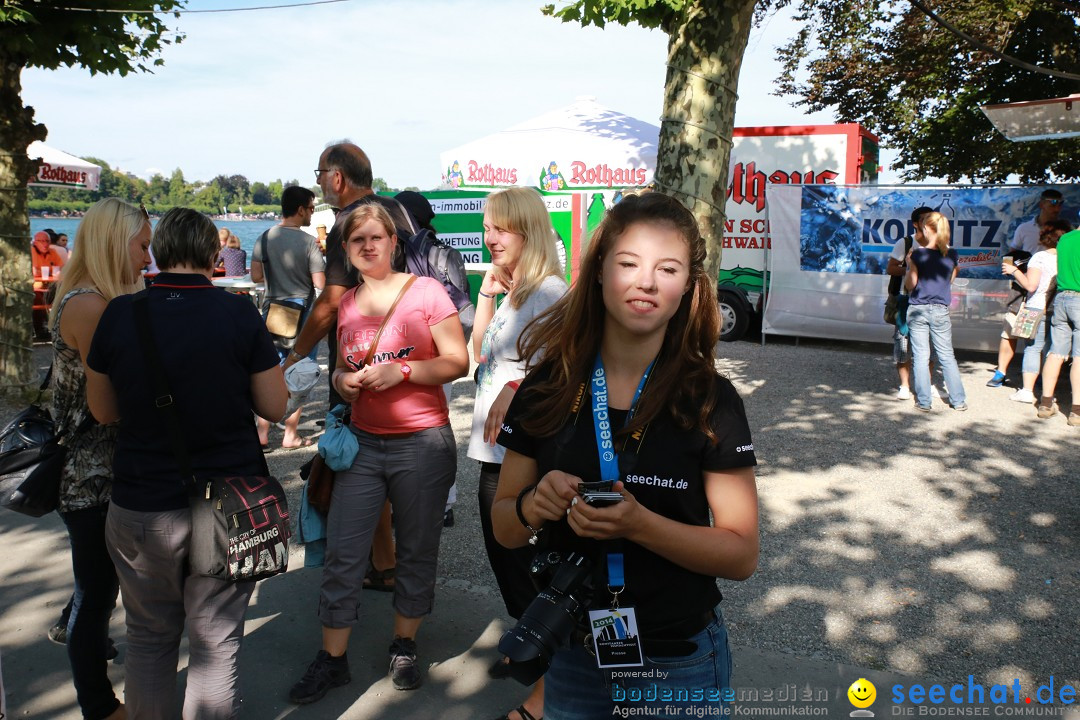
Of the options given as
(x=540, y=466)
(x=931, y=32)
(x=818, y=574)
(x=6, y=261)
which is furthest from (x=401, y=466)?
(x=931, y=32)

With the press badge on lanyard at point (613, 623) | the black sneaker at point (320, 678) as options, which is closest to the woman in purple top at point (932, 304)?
the black sneaker at point (320, 678)

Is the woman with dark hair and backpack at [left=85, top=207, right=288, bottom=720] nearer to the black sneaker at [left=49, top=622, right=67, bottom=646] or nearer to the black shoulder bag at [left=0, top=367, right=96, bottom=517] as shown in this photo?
the black shoulder bag at [left=0, top=367, right=96, bottom=517]

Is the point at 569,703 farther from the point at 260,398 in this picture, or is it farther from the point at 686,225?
the point at 260,398

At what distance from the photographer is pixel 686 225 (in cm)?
181

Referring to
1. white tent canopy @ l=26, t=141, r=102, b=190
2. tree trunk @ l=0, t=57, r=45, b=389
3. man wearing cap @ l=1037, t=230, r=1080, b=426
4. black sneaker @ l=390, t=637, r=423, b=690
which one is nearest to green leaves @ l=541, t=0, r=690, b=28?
black sneaker @ l=390, t=637, r=423, b=690

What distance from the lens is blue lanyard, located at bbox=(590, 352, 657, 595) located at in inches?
67.2

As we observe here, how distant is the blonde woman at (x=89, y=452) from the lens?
2895mm

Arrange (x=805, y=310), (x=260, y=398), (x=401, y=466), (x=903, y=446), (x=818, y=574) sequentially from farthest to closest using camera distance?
1. (x=805, y=310)
2. (x=903, y=446)
3. (x=818, y=574)
4. (x=401, y=466)
5. (x=260, y=398)

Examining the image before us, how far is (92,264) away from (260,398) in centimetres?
81

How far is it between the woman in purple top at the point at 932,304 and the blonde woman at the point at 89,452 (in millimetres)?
7161

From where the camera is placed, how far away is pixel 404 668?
3385mm

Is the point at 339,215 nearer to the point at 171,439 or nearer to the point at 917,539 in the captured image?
the point at 171,439

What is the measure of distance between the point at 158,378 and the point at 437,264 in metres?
1.69

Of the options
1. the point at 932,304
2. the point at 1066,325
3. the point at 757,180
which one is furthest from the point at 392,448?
the point at 757,180
